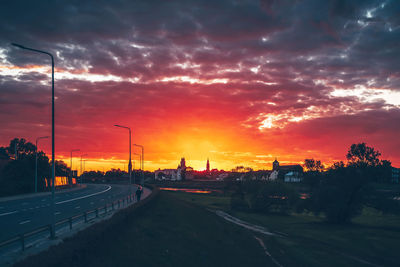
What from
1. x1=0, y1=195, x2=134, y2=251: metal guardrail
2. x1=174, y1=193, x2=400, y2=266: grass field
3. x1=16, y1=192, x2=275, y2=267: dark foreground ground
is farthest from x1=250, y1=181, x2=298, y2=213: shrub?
x1=0, y1=195, x2=134, y2=251: metal guardrail

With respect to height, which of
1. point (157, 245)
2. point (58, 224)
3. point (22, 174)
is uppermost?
point (22, 174)

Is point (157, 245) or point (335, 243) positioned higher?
point (157, 245)

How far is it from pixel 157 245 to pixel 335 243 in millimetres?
20721

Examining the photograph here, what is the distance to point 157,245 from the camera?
98.4 feet

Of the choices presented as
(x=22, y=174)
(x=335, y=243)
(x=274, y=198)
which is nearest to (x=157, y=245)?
(x=335, y=243)

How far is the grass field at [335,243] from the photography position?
30.8 m

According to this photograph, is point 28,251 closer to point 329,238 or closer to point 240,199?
point 329,238

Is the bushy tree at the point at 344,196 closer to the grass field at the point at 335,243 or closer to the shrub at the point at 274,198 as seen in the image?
the grass field at the point at 335,243

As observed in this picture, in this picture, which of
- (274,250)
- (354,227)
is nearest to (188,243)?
(274,250)

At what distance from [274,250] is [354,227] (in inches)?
889

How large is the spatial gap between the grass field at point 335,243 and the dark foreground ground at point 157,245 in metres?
2.91

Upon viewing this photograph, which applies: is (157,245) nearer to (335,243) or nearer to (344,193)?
(335,243)

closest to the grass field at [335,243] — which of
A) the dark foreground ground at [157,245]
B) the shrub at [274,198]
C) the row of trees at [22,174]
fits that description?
the dark foreground ground at [157,245]

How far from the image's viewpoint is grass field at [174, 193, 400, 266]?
30797mm
